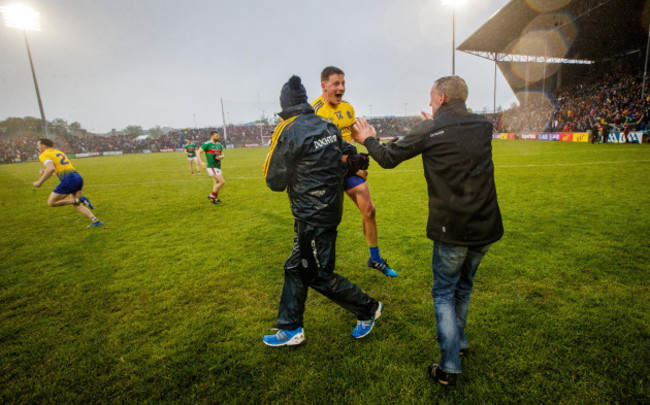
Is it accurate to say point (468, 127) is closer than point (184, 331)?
Yes

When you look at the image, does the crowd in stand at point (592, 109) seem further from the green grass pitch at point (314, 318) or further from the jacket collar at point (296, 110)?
the jacket collar at point (296, 110)

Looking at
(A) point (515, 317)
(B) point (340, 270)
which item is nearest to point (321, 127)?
(B) point (340, 270)

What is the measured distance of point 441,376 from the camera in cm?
232

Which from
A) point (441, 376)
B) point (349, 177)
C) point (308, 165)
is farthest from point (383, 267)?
point (308, 165)

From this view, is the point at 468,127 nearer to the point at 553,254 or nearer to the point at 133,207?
the point at 553,254

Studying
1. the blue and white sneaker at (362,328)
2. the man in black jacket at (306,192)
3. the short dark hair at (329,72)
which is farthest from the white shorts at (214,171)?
Result: the blue and white sneaker at (362,328)

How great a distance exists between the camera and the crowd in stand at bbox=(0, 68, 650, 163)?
25703 millimetres

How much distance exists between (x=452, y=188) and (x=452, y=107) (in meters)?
0.58

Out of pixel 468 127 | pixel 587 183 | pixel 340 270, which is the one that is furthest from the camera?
pixel 587 183

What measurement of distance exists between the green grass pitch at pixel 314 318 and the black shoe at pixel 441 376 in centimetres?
8

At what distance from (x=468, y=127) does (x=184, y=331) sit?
3287mm

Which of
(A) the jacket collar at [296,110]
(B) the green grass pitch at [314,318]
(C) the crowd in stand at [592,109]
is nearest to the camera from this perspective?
(B) the green grass pitch at [314,318]

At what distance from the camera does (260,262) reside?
480 centimetres

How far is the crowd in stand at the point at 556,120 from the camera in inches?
1012
